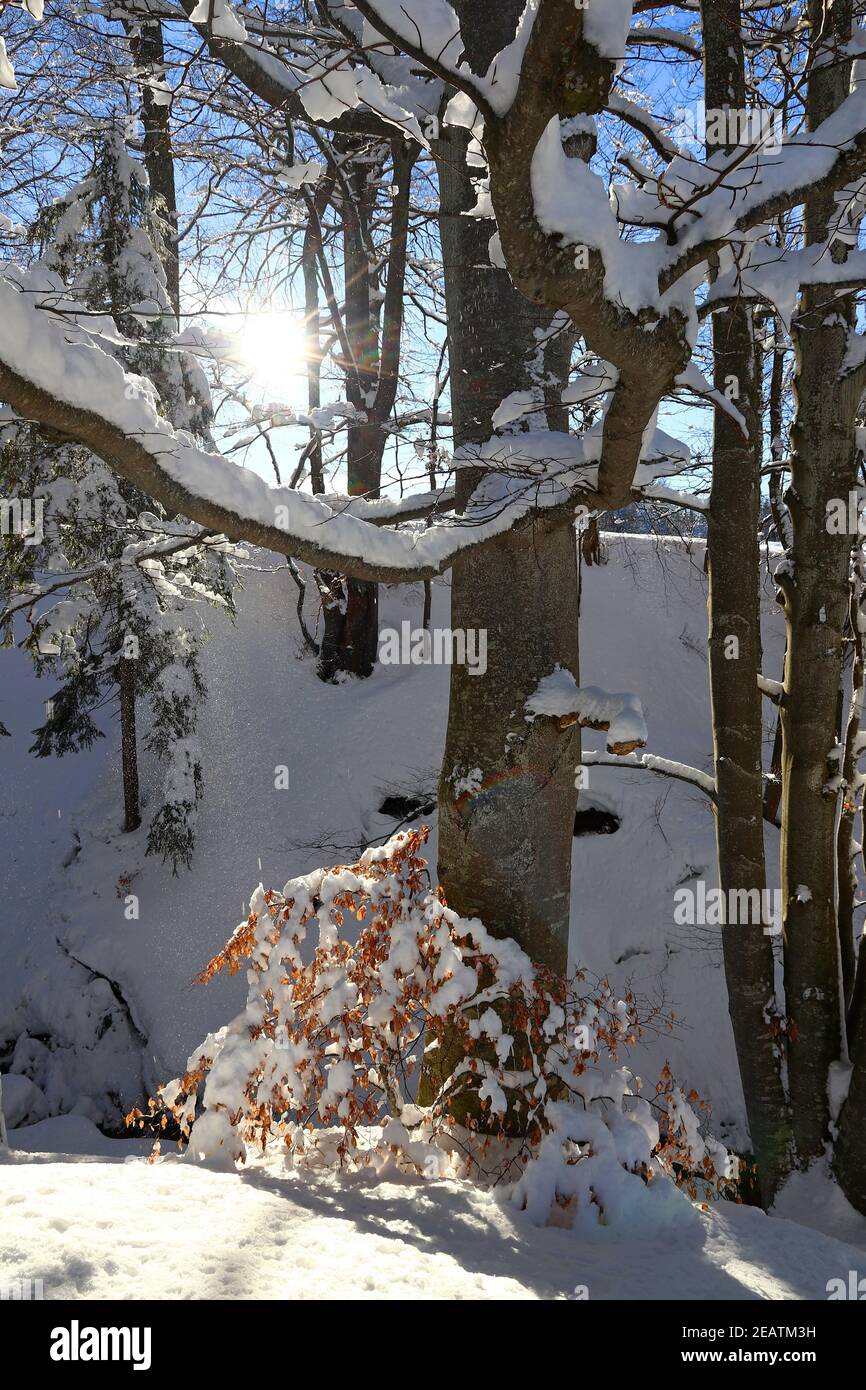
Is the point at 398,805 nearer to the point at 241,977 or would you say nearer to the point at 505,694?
the point at 241,977

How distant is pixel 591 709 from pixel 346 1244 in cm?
225

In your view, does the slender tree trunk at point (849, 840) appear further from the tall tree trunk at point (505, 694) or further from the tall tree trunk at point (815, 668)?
the tall tree trunk at point (505, 694)

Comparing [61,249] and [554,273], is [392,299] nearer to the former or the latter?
[61,249]

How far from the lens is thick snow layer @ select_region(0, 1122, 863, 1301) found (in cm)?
223

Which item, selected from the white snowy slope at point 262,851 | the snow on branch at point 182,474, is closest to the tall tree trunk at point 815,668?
the snow on branch at point 182,474

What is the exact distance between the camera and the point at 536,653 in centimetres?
410

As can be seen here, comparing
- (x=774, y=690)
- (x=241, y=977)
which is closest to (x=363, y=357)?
(x=241, y=977)

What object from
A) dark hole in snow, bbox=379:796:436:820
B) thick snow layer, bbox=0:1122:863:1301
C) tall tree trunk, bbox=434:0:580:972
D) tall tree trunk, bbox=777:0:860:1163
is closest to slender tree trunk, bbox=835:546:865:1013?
tall tree trunk, bbox=777:0:860:1163

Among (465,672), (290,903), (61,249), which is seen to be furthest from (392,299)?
(290,903)

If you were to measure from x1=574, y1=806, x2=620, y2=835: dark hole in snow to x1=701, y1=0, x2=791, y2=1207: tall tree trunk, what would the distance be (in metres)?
5.25
